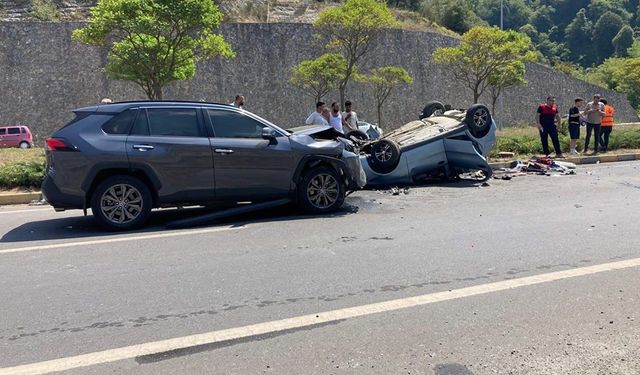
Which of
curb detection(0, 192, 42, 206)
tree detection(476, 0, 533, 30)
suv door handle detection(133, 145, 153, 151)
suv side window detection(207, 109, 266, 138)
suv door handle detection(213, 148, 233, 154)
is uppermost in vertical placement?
tree detection(476, 0, 533, 30)

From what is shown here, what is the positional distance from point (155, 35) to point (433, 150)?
356 inches

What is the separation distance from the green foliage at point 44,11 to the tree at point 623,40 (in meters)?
87.1

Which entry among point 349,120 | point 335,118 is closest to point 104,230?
point 335,118

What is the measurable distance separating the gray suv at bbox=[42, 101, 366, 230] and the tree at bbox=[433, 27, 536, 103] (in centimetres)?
2224

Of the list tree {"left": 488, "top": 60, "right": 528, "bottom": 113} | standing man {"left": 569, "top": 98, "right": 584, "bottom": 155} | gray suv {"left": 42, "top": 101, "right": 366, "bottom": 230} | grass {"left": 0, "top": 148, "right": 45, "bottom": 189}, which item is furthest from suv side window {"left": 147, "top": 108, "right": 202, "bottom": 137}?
tree {"left": 488, "top": 60, "right": 528, "bottom": 113}

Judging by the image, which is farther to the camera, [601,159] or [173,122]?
[601,159]

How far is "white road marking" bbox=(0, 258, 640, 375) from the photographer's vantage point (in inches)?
149

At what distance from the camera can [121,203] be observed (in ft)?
25.4

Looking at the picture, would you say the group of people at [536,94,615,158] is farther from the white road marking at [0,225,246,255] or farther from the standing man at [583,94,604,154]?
the white road marking at [0,225,246,255]

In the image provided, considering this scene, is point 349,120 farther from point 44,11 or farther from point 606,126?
point 44,11

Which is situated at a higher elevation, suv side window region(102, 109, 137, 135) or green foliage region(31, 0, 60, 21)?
green foliage region(31, 0, 60, 21)

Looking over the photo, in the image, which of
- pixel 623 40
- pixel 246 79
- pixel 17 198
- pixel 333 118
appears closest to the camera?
pixel 17 198

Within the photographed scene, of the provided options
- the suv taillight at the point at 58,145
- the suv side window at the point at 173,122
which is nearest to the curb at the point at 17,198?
the suv taillight at the point at 58,145

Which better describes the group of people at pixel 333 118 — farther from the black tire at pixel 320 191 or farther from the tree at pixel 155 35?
the tree at pixel 155 35
